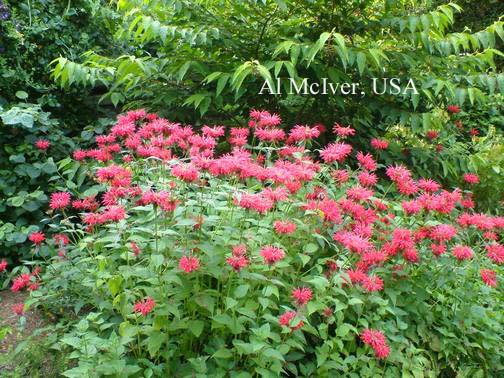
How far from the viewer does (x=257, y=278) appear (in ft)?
6.79

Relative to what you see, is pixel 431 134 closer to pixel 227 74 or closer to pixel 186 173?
pixel 227 74

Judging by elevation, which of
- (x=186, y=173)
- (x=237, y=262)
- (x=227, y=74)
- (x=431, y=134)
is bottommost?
(x=237, y=262)

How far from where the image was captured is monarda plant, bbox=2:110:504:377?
2033 millimetres

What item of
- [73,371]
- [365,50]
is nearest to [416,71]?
[365,50]

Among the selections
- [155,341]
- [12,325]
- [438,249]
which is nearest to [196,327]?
[155,341]

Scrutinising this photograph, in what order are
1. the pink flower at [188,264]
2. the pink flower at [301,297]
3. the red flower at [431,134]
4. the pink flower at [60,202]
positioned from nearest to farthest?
the pink flower at [188,264]
the pink flower at [301,297]
the pink flower at [60,202]
the red flower at [431,134]

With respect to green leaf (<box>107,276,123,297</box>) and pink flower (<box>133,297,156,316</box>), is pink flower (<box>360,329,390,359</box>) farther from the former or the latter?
green leaf (<box>107,276,123,297</box>)

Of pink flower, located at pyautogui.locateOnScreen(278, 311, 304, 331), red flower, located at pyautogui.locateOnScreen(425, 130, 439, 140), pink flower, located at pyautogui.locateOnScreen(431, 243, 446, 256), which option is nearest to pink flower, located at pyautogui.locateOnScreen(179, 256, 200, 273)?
pink flower, located at pyautogui.locateOnScreen(278, 311, 304, 331)

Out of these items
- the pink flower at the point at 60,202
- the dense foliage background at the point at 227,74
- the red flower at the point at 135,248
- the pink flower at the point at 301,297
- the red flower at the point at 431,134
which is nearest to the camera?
the pink flower at the point at 301,297

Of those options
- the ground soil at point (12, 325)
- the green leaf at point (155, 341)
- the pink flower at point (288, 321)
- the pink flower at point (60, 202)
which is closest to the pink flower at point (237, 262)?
the pink flower at point (288, 321)

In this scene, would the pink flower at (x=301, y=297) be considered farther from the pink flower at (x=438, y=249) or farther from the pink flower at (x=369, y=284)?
the pink flower at (x=438, y=249)

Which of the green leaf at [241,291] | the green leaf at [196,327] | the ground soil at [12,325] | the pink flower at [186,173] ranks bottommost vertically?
the ground soil at [12,325]

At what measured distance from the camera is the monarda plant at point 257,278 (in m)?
2.03

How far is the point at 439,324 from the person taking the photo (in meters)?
2.71
